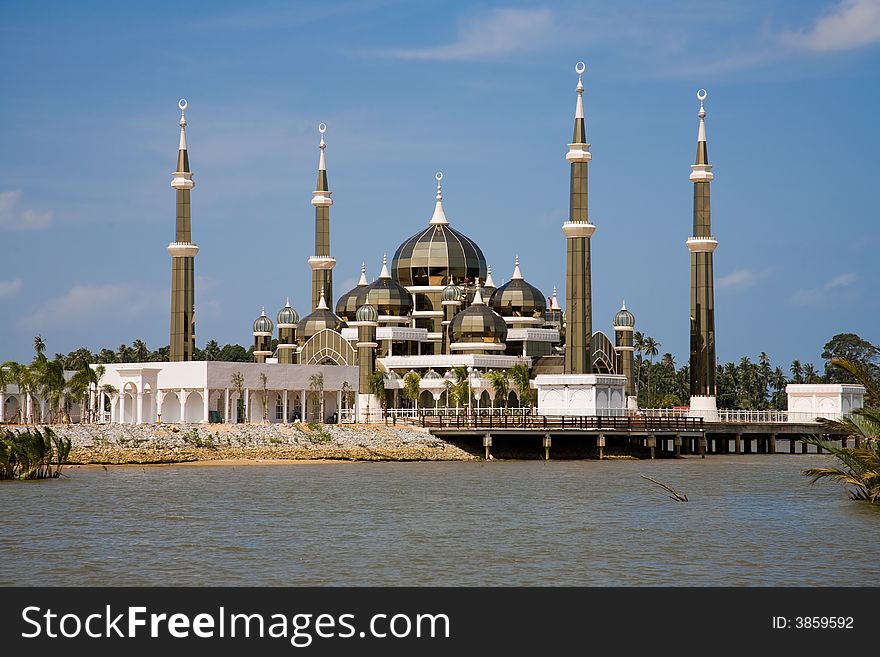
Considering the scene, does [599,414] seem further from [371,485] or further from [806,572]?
[806,572]

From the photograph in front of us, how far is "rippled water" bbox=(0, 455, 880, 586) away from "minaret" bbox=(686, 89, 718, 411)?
32359 mm

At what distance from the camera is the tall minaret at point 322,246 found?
110625 millimetres

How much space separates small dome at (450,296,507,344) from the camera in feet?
325

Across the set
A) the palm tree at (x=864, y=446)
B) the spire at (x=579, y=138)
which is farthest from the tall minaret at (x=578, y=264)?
the palm tree at (x=864, y=446)

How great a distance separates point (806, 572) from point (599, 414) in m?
50.8

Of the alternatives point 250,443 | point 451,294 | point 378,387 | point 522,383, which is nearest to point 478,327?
point 522,383

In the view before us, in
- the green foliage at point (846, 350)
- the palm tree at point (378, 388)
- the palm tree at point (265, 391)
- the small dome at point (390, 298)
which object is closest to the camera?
the palm tree at point (265, 391)

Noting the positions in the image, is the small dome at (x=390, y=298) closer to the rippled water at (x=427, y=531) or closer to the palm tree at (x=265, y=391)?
the palm tree at (x=265, y=391)

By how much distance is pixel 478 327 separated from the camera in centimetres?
9900

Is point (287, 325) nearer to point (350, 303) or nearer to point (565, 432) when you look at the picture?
point (350, 303)

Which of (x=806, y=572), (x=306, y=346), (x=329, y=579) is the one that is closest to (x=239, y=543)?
(x=329, y=579)

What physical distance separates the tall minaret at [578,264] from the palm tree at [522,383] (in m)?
6.98

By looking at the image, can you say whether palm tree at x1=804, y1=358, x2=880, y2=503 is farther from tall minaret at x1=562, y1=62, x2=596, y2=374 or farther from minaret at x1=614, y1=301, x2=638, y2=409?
minaret at x1=614, y1=301, x2=638, y2=409

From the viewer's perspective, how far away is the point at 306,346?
100625 millimetres
